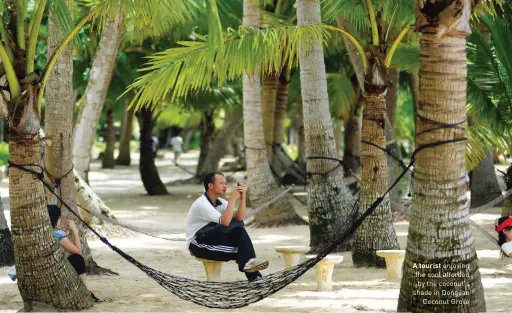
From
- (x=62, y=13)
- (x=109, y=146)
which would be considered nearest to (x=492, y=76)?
(x=62, y=13)

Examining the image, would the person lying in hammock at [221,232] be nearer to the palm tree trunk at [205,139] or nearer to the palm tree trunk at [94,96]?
the palm tree trunk at [94,96]

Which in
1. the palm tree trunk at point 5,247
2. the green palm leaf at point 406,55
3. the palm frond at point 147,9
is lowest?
the palm tree trunk at point 5,247

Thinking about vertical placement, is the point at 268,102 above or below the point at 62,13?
below

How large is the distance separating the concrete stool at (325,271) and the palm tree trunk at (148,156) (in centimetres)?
1123

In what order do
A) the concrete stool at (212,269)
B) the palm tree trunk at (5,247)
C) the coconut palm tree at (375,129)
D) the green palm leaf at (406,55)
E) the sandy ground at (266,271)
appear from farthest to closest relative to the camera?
the green palm leaf at (406,55) < the palm tree trunk at (5,247) < the coconut palm tree at (375,129) < the concrete stool at (212,269) < the sandy ground at (266,271)

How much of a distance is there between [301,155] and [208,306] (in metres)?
21.4

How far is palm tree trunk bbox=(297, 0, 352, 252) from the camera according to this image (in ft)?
33.7

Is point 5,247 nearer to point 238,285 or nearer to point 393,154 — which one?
point 238,285

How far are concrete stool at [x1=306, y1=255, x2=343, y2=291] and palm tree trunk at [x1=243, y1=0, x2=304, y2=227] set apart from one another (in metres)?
5.78

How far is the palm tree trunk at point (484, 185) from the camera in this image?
52.6ft

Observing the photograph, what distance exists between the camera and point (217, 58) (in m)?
7.61

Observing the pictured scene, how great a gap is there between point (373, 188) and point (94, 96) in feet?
18.3

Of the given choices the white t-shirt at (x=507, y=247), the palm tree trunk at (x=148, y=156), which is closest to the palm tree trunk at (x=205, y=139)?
the palm tree trunk at (x=148, y=156)

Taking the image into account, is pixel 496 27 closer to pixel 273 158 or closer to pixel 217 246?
pixel 217 246
